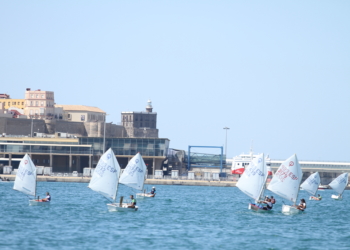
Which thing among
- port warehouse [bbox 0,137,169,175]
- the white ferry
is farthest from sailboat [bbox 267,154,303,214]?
the white ferry

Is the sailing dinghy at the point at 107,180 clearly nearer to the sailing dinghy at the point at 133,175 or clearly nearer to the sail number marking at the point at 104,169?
the sail number marking at the point at 104,169

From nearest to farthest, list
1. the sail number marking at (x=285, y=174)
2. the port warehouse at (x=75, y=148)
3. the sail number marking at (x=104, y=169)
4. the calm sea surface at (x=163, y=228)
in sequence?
the calm sea surface at (x=163, y=228), the sail number marking at (x=104, y=169), the sail number marking at (x=285, y=174), the port warehouse at (x=75, y=148)

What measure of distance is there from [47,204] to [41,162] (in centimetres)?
9522

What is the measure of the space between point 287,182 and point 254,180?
3522 mm

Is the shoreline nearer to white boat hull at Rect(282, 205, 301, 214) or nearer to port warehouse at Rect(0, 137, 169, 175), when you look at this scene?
port warehouse at Rect(0, 137, 169, 175)

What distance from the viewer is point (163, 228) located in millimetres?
61000

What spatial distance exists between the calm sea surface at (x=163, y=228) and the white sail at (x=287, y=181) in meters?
2.24

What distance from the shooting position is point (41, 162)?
568 feet

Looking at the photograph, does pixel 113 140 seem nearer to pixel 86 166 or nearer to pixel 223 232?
pixel 86 166

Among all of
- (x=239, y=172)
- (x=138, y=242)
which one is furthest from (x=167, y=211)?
(x=239, y=172)

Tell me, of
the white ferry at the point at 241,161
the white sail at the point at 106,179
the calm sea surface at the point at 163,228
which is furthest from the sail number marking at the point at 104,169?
the white ferry at the point at 241,161

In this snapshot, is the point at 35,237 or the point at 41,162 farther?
the point at 41,162

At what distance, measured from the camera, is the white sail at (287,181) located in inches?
3002

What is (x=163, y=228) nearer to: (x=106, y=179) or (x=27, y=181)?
(x=106, y=179)
